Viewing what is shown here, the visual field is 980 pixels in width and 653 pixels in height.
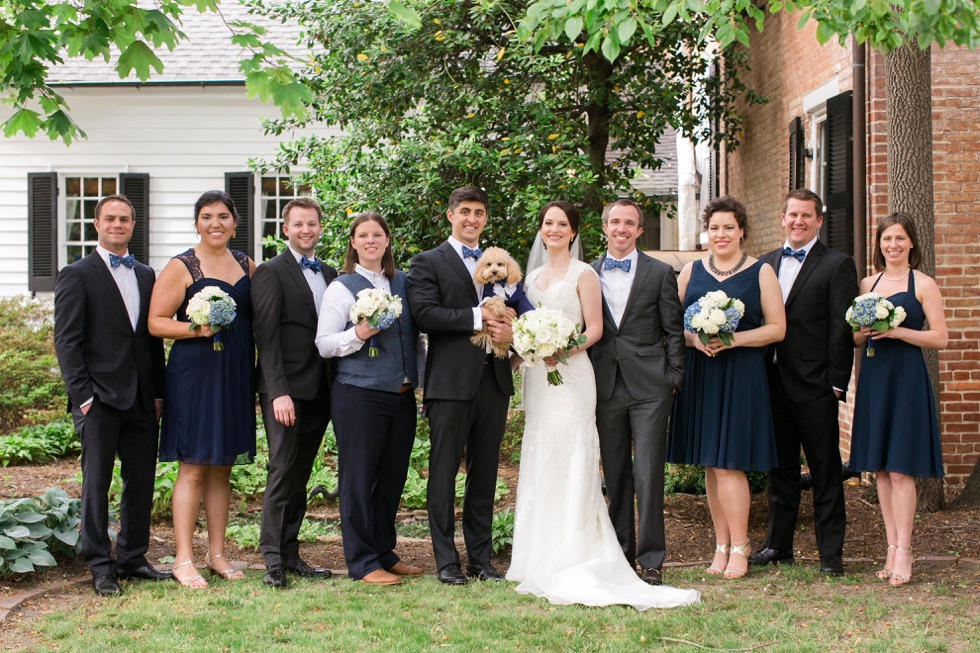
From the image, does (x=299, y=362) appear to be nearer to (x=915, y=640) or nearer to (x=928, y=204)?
(x=915, y=640)

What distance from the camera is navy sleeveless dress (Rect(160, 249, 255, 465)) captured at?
18.2 ft

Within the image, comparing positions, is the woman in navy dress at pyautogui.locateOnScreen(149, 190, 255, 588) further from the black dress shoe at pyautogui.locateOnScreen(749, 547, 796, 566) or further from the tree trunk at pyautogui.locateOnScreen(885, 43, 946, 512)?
the tree trunk at pyautogui.locateOnScreen(885, 43, 946, 512)

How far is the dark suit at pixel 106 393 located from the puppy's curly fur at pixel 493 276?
2001 millimetres

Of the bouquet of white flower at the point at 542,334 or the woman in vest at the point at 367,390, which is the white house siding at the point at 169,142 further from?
the bouquet of white flower at the point at 542,334

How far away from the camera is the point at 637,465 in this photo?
18.9 feet

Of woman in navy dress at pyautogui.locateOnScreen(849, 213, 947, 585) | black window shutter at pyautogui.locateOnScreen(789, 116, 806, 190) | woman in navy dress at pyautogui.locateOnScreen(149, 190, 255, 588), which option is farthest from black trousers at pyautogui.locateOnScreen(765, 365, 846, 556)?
black window shutter at pyautogui.locateOnScreen(789, 116, 806, 190)

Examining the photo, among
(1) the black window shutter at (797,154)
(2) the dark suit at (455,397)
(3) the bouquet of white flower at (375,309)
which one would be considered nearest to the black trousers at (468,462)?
(2) the dark suit at (455,397)

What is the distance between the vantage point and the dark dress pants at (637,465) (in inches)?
224

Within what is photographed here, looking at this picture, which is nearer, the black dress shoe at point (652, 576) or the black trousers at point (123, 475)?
the black trousers at point (123, 475)

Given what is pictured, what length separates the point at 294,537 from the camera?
235 inches

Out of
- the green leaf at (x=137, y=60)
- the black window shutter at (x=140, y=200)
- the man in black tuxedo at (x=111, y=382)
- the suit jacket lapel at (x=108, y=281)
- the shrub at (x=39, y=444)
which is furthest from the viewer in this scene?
the black window shutter at (x=140, y=200)

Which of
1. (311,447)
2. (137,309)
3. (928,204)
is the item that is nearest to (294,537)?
(311,447)

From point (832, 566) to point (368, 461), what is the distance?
2.92 metres

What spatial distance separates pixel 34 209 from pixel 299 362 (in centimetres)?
1179
